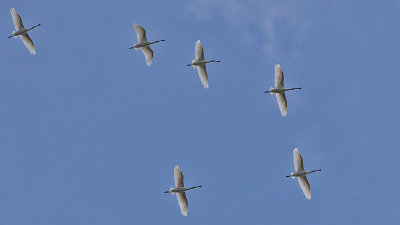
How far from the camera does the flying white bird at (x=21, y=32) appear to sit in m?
89.5

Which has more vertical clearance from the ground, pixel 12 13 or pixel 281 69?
pixel 12 13

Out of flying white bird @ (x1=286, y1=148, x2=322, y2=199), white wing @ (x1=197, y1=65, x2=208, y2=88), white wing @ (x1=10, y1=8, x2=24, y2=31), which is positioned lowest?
flying white bird @ (x1=286, y1=148, x2=322, y2=199)

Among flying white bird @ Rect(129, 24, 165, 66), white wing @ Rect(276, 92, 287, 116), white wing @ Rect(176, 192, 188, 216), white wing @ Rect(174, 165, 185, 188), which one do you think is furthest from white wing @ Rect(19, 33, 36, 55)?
white wing @ Rect(276, 92, 287, 116)

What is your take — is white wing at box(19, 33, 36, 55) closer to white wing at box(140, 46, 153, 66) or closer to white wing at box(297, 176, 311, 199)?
white wing at box(140, 46, 153, 66)

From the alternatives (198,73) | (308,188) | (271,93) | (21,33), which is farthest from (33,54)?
(308,188)

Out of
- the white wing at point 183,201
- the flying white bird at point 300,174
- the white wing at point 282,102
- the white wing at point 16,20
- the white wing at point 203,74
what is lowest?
the white wing at point 183,201

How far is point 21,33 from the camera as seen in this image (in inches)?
3556

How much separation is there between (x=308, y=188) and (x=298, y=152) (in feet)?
12.0

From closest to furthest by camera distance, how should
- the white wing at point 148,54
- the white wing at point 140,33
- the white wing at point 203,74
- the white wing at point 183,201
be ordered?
1. the white wing at point 183,201
2. the white wing at point 140,33
3. the white wing at point 148,54
4. the white wing at point 203,74

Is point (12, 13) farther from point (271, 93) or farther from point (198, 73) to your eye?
point (271, 93)

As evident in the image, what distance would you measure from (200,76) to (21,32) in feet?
54.5

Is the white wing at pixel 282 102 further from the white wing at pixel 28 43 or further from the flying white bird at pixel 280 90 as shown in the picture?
the white wing at pixel 28 43

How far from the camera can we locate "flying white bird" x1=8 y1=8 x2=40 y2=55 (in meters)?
89.5

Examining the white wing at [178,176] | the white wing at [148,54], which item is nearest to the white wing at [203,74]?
the white wing at [148,54]
